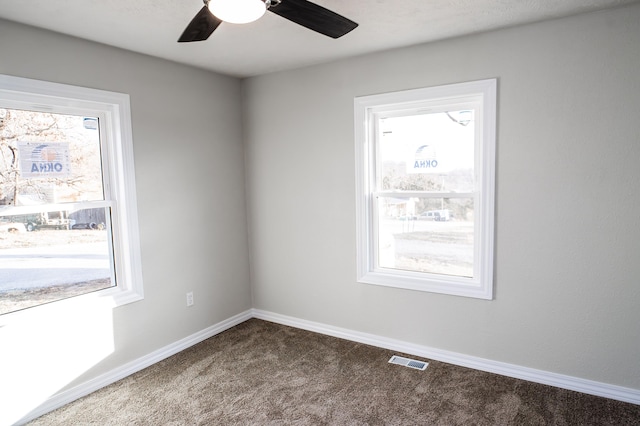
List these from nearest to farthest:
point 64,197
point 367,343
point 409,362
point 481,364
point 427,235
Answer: point 64,197, point 481,364, point 409,362, point 427,235, point 367,343

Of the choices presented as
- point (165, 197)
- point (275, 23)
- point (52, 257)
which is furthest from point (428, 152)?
point (52, 257)

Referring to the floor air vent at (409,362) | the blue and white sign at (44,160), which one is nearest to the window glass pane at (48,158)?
the blue and white sign at (44,160)

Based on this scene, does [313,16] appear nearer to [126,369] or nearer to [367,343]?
[367,343]

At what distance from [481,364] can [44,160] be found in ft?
11.2

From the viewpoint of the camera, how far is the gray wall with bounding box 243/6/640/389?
2459mm

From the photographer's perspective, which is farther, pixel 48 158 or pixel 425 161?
pixel 425 161

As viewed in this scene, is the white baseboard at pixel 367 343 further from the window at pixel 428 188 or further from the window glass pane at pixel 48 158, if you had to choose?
the window glass pane at pixel 48 158

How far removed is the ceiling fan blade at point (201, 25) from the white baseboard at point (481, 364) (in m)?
2.68

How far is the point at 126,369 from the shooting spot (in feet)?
10.0

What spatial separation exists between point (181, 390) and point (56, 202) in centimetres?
157

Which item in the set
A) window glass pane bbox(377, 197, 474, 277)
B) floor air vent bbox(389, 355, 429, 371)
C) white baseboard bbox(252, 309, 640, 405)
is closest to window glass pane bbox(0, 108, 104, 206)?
white baseboard bbox(252, 309, 640, 405)

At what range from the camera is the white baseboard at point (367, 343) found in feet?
8.51

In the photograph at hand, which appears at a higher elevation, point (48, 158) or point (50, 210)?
point (48, 158)

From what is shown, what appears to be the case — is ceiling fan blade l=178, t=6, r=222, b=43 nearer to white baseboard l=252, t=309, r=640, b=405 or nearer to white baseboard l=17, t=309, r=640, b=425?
white baseboard l=17, t=309, r=640, b=425
